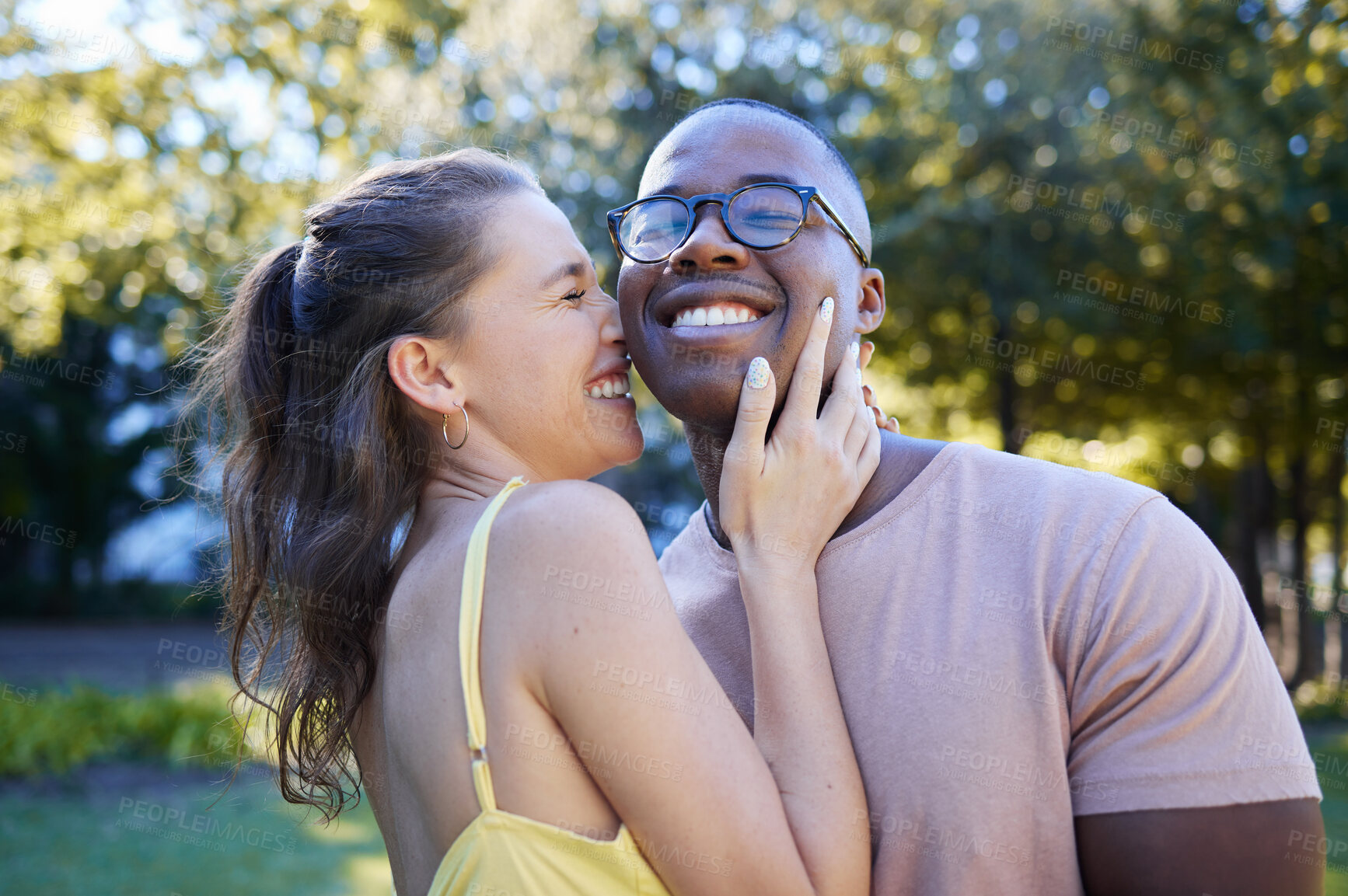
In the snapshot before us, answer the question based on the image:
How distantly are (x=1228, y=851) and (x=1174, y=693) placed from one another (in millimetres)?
294

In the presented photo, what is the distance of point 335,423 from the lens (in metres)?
2.57

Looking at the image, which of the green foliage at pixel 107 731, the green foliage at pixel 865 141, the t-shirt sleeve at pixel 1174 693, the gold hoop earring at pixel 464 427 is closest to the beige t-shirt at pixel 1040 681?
the t-shirt sleeve at pixel 1174 693

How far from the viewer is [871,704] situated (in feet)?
7.11

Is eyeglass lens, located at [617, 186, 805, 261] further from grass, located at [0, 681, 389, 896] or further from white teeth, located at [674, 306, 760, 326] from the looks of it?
grass, located at [0, 681, 389, 896]

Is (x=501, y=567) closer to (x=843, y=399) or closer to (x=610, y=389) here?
(x=610, y=389)

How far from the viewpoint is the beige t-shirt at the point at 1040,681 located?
1.85 metres

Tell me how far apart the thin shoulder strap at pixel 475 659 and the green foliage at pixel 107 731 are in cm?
765

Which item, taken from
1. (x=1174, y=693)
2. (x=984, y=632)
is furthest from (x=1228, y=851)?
(x=984, y=632)

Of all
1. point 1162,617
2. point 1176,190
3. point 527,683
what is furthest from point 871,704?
point 1176,190

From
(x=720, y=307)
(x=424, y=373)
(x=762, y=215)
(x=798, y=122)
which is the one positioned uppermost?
(x=798, y=122)

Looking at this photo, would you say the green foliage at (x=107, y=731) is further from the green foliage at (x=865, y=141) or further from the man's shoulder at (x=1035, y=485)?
the man's shoulder at (x=1035, y=485)

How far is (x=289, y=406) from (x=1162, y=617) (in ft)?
7.34

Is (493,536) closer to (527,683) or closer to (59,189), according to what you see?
(527,683)

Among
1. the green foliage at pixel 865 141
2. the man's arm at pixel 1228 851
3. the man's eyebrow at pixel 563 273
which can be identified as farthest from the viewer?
the green foliage at pixel 865 141
